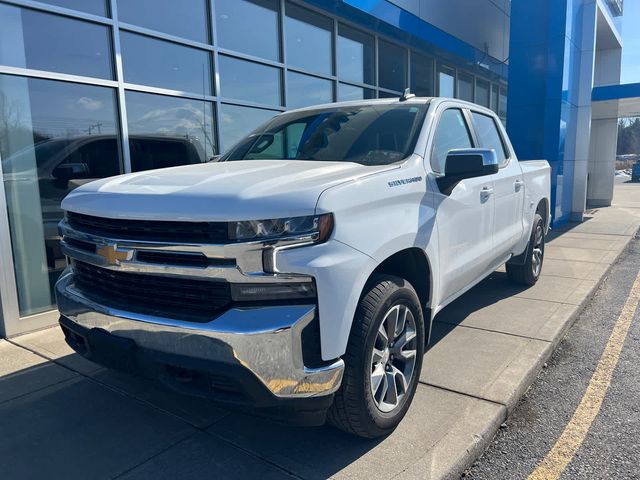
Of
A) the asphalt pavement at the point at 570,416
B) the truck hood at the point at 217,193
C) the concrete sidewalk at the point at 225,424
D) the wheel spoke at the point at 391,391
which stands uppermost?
the truck hood at the point at 217,193

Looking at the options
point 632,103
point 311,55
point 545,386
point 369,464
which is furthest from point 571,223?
point 369,464

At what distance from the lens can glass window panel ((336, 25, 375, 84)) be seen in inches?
384

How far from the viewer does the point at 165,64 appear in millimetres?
6516

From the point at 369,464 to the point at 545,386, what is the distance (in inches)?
66.7

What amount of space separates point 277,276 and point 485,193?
250cm

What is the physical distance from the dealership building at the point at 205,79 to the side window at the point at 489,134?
3692mm

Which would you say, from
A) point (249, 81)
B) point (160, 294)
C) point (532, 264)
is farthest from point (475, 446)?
point (249, 81)

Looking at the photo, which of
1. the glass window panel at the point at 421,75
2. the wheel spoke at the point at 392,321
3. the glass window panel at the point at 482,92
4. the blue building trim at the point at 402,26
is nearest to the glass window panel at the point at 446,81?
the blue building trim at the point at 402,26

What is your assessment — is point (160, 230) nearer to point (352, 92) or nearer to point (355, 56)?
point (352, 92)

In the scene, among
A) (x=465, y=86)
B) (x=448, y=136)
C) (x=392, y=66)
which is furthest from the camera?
(x=465, y=86)

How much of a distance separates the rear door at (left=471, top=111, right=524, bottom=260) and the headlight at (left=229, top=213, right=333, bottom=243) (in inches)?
102

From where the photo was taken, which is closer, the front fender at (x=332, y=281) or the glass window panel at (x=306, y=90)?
the front fender at (x=332, y=281)

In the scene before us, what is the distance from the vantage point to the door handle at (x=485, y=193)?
13.8ft

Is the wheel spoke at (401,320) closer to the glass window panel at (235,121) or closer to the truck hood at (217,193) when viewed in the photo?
the truck hood at (217,193)
